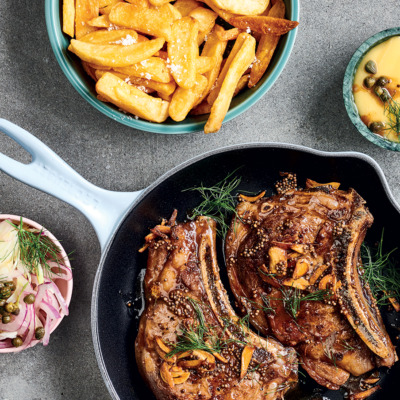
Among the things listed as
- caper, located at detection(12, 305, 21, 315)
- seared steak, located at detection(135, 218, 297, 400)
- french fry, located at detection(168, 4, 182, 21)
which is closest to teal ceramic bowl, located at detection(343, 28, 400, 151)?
french fry, located at detection(168, 4, 182, 21)

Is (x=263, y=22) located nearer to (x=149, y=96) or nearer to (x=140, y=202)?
(x=149, y=96)

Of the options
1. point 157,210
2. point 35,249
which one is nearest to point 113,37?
point 157,210

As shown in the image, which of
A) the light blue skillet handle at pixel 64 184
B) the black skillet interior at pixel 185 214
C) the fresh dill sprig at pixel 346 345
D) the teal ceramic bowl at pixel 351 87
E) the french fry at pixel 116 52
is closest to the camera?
the french fry at pixel 116 52

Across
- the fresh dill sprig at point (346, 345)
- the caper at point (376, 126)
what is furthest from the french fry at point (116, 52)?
the fresh dill sprig at point (346, 345)

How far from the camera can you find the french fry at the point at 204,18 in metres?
2.54

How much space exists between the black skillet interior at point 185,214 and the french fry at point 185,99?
0.35 metres

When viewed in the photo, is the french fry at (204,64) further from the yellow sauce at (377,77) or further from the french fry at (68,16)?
the yellow sauce at (377,77)

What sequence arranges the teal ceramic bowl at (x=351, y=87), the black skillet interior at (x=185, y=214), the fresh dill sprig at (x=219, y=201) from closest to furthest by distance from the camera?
the teal ceramic bowl at (x=351, y=87)
the black skillet interior at (x=185, y=214)
the fresh dill sprig at (x=219, y=201)

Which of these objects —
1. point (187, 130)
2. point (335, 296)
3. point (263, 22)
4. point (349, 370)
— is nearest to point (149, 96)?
point (187, 130)

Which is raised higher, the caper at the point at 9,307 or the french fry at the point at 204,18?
the french fry at the point at 204,18

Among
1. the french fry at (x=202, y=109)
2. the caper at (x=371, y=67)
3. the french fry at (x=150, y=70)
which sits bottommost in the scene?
the french fry at (x=202, y=109)

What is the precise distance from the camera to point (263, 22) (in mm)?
2490

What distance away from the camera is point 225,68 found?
2580 mm

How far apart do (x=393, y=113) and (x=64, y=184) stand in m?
2.00
